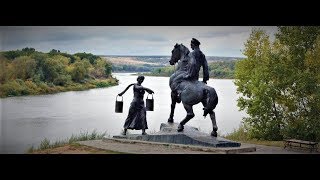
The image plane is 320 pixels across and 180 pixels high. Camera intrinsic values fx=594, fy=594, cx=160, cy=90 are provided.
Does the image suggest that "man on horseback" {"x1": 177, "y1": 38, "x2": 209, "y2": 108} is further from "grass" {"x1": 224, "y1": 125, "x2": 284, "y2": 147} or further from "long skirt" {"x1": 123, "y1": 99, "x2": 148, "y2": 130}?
"grass" {"x1": 224, "y1": 125, "x2": 284, "y2": 147}

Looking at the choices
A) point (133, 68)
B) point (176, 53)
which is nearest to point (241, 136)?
point (133, 68)

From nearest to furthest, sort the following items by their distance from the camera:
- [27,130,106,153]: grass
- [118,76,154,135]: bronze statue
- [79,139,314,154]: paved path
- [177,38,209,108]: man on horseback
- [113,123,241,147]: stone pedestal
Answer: [79,139,314,154]: paved path, [113,123,241,147]: stone pedestal, [177,38,209,108]: man on horseback, [118,76,154,135]: bronze statue, [27,130,106,153]: grass

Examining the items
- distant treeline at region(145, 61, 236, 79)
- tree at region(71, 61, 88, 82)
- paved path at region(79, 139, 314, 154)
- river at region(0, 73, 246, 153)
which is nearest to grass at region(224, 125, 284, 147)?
river at region(0, 73, 246, 153)

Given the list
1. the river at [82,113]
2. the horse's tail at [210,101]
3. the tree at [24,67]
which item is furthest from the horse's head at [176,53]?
the tree at [24,67]

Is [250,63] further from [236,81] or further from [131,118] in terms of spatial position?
[131,118]

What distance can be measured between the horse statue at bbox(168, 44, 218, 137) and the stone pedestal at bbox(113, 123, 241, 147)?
18cm

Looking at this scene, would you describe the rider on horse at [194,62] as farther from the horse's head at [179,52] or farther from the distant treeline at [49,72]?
the distant treeline at [49,72]

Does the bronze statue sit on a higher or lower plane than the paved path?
higher

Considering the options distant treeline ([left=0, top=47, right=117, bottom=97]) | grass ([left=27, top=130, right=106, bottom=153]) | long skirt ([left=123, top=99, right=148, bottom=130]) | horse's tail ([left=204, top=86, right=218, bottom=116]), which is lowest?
grass ([left=27, top=130, right=106, bottom=153])

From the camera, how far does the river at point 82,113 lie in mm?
15688

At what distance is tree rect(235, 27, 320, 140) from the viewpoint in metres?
15.5

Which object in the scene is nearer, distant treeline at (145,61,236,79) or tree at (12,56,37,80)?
tree at (12,56,37,80)

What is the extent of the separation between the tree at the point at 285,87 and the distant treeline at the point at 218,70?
1.68 feet

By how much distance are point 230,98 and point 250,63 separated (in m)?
1.27
